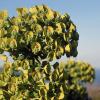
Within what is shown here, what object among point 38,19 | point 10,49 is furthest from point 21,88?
point 38,19

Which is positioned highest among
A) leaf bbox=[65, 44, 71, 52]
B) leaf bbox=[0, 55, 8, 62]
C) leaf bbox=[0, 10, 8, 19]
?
leaf bbox=[0, 10, 8, 19]

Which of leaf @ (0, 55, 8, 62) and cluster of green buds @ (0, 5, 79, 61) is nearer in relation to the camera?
cluster of green buds @ (0, 5, 79, 61)

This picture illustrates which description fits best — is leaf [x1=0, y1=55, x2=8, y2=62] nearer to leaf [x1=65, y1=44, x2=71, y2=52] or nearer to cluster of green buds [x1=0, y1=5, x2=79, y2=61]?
cluster of green buds [x1=0, y1=5, x2=79, y2=61]

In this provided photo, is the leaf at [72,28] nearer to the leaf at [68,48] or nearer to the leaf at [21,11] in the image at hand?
the leaf at [68,48]

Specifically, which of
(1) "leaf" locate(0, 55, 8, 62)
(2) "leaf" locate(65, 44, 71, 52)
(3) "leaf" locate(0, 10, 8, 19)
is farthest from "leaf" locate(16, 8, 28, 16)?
(2) "leaf" locate(65, 44, 71, 52)

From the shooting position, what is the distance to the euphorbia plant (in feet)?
42.3

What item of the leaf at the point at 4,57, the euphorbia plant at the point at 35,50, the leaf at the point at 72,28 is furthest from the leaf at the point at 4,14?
the leaf at the point at 72,28

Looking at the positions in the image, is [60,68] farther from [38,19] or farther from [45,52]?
[38,19]

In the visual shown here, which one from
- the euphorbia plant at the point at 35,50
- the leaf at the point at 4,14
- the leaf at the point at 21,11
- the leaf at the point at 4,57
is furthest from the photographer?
the leaf at the point at 21,11

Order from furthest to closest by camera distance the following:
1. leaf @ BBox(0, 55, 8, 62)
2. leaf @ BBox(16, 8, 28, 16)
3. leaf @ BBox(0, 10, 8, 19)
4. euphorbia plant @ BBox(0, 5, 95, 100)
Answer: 1. leaf @ BBox(16, 8, 28, 16)
2. leaf @ BBox(0, 10, 8, 19)
3. leaf @ BBox(0, 55, 8, 62)
4. euphorbia plant @ BBox(0, 5, 95, 100)

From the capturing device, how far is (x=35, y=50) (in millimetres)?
13062

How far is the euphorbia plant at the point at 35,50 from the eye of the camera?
12.9 metres

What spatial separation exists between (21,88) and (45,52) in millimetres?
1617

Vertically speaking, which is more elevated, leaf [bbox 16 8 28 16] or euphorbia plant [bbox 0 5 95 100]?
leaf [bbox 16 8 28 16]
